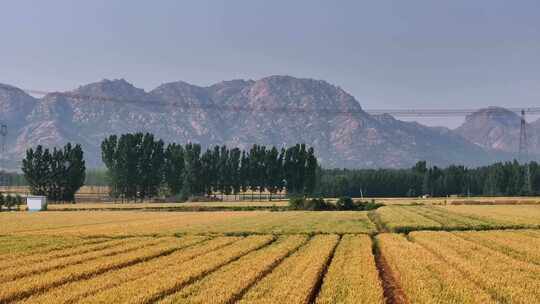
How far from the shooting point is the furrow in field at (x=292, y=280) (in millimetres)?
16734

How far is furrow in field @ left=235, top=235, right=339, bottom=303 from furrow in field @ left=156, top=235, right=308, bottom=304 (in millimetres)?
385

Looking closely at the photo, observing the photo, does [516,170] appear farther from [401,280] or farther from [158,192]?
[401,280]

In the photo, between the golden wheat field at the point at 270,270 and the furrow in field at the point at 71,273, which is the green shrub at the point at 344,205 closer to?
the golden wheat field at the point at 270,270

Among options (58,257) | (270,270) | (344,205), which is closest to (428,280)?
(270,270)

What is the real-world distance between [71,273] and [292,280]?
27.4 feet

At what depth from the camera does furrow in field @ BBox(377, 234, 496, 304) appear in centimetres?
1680

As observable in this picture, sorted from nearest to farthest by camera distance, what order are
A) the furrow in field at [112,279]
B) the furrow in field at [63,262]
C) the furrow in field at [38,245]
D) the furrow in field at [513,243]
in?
the furrow in field at [112,279]
the furrow in field at [63,262]
the furrow in field at [513,243]
the furrow in field at [38,245]

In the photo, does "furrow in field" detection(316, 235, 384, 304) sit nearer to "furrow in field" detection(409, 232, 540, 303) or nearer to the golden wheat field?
the golden wheat field

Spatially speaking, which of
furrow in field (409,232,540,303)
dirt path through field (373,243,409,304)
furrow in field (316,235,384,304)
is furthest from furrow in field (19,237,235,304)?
furrow in field (409,232,540,303)

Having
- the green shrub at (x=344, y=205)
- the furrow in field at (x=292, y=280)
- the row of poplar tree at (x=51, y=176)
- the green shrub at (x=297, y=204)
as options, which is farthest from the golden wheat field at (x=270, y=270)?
the row of poplar tree at (x=51, y=176)

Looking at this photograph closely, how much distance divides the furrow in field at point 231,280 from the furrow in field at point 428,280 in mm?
5005

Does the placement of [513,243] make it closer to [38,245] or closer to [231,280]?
[231,280]

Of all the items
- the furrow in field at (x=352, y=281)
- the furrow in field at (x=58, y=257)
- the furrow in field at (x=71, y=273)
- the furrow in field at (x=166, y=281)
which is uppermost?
the furrow in field at (x=352, y=281)

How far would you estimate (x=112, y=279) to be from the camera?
20094 mm
